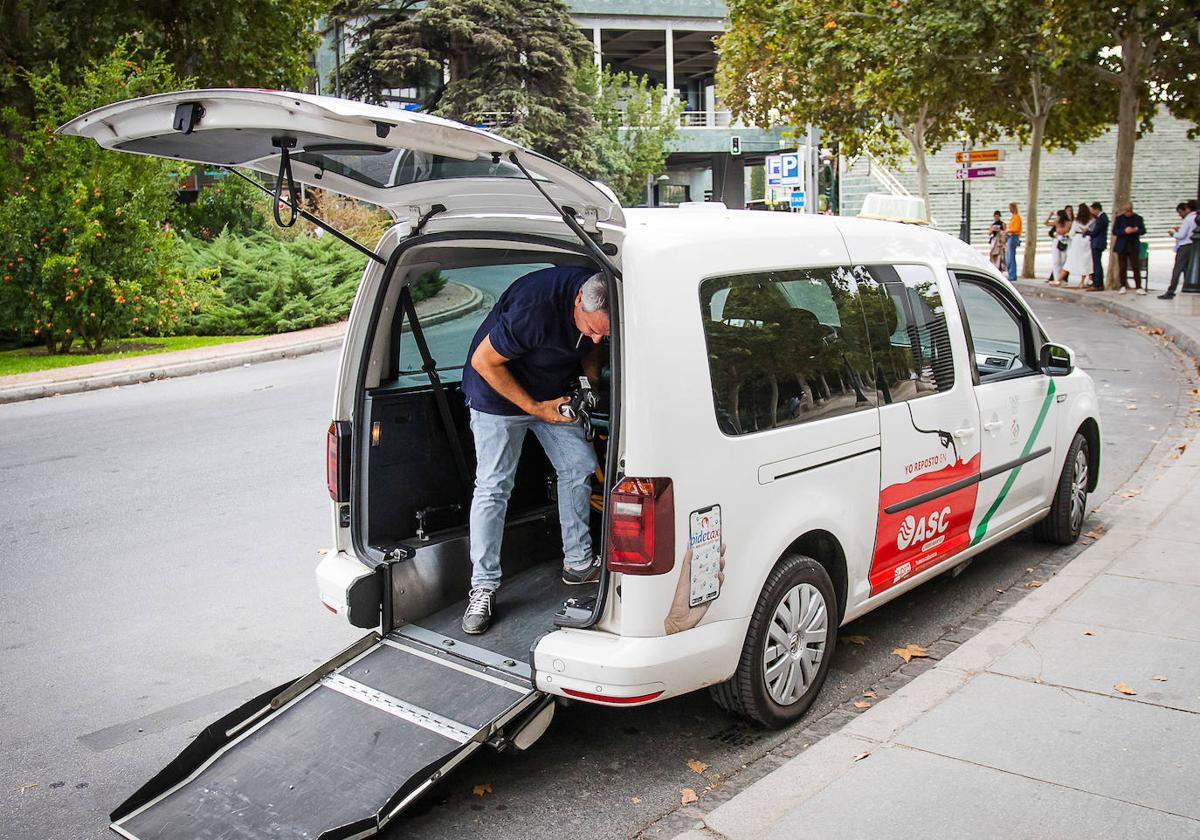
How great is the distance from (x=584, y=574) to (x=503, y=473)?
22.3 inches

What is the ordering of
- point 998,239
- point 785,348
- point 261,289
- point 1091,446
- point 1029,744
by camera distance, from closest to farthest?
point 1029,744 → point 785,348 → point 1091,446 → point 261,289 → point 998,239

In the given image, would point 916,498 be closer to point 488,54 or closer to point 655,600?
point 655,600

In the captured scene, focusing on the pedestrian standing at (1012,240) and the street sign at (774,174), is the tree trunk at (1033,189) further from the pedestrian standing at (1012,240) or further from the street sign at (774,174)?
the street sign at (774,174)

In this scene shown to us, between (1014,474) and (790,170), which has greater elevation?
(790,170)

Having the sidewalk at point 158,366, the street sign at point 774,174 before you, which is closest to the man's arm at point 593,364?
the sidewalk at point 158,366

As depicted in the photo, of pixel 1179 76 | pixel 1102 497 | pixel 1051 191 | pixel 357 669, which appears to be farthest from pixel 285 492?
pixel 1051 191

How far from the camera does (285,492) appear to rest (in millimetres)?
8266

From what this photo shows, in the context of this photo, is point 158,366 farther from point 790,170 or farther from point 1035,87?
point 1035,87

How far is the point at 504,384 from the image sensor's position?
442 centimetres

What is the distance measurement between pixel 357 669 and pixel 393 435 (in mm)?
1071

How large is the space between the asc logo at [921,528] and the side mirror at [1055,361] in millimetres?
1336

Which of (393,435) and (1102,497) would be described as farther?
(1102,497)

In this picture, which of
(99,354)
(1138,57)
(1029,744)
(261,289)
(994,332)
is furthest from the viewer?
(1138,57)

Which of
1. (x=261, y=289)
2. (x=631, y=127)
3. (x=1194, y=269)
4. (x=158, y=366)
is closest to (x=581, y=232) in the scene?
(x=158, y=366)
